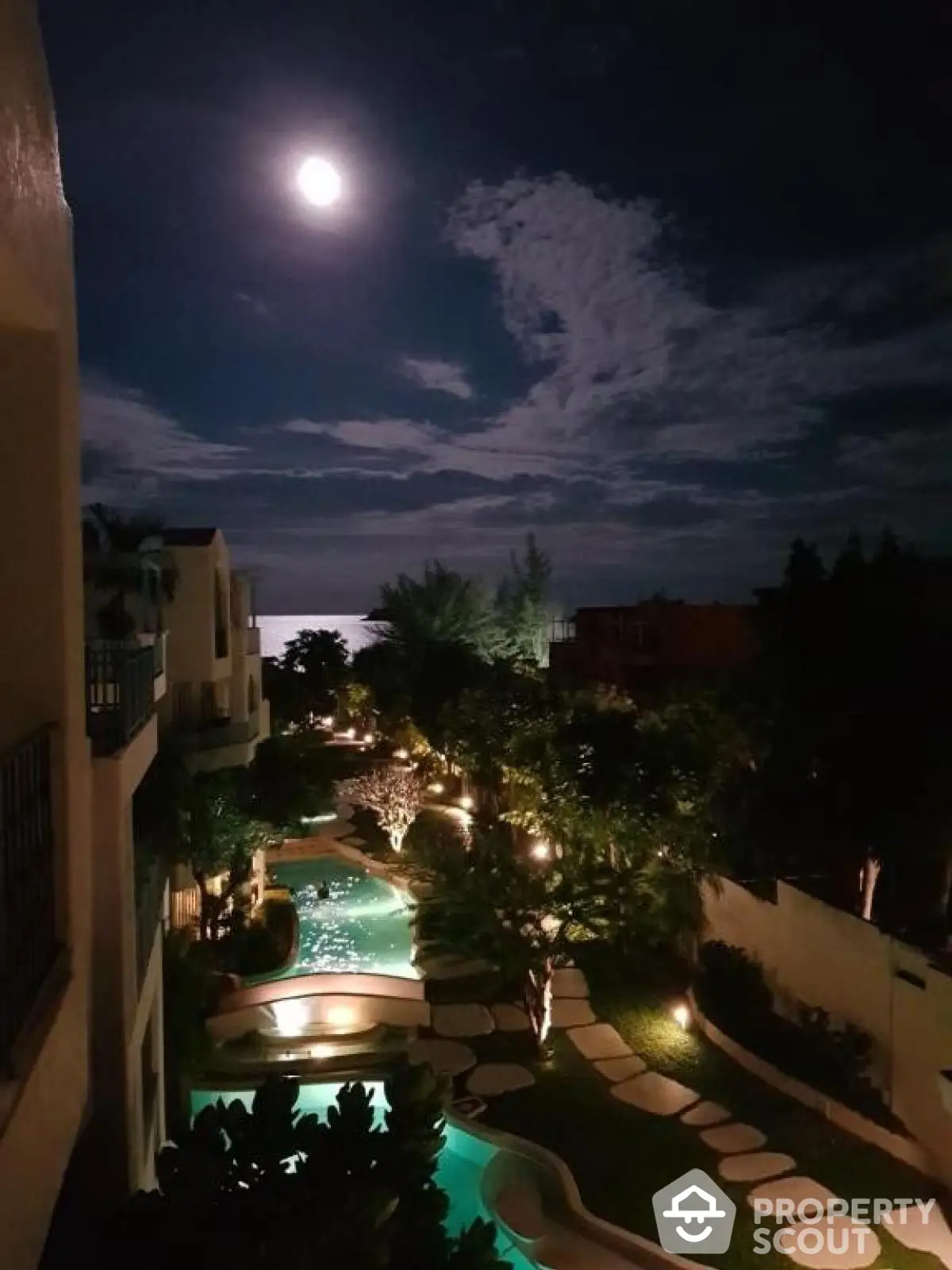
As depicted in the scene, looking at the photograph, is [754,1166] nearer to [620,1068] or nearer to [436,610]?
[620,1068]

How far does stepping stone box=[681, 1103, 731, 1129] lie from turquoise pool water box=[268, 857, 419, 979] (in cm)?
482

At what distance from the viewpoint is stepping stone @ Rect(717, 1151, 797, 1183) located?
8.70 meters

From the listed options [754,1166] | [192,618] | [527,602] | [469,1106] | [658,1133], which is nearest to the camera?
[754,1166]

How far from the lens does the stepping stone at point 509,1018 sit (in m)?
Answer: 12.1

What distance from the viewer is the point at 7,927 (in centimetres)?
318

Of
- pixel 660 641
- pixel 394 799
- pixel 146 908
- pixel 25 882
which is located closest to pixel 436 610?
pixel 660 641

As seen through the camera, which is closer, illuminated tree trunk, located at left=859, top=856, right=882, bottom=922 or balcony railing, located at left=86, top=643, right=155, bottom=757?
balcony railing, located at left=86, top=643, right=155, bottom=757

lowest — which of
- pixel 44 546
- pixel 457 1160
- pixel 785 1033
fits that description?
pixel 457 1160

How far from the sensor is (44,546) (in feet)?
12.2

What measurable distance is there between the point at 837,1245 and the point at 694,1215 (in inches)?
49.0

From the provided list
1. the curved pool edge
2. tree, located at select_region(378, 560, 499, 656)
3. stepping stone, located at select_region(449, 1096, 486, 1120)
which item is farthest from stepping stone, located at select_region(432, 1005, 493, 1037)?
tree, located at select_region(378, 560, 499, 656)

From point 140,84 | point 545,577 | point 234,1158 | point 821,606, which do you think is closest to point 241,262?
point 140,84

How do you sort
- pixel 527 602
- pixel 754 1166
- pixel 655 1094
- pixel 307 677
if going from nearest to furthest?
1. pixel 754 1166
2. pixel 655 1094
3. pixel 527 602
4. pixel 307 677

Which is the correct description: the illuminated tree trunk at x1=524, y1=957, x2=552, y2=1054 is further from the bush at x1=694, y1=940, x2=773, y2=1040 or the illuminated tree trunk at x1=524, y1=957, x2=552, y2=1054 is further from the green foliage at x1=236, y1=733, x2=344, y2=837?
the green foliage at x1=236, y1=733, x2=344, y2=837
